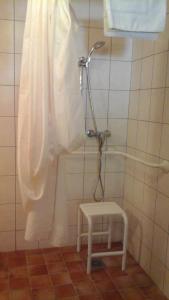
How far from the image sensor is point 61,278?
79.5 inches

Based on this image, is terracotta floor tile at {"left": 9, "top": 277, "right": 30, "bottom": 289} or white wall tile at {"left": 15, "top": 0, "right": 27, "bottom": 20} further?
white wall tile at {"left": 15, "top": 0, "right": 27, "bottom": 20}

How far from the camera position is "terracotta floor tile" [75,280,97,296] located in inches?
74.1

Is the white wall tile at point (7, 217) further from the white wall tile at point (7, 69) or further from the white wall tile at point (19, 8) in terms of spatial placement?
the white wall tile at point (19, 8)

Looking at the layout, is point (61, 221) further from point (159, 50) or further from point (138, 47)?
point (138, 47)

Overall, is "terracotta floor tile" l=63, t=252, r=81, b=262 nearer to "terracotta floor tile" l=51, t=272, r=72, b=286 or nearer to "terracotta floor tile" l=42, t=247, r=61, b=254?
"terracotta floor tile" l=42, t=247, r=61, b=254

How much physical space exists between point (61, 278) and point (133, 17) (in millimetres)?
1700

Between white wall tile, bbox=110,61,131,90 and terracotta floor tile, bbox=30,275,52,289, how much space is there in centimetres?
150

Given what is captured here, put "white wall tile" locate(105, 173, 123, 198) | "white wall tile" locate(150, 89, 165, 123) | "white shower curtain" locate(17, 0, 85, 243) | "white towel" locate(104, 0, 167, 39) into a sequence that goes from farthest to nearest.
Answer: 1. "white wall tile" locate(105, 173, 123, 198)
2. "white wall tile" locate(150, 89, 165, 123)
3. "white shower curtain" locate(17, 0, 85, 243)
4. "white towel" locate(104, 0, 167, 39)

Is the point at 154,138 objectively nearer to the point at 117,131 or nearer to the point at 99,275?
the point at 117,131

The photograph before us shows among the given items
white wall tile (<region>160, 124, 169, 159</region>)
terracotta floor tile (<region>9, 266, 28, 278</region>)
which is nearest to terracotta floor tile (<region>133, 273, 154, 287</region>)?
terracotta floor tile (<region>9, 266, 28, 278</region>)

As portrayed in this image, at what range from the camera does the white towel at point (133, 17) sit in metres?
1.33

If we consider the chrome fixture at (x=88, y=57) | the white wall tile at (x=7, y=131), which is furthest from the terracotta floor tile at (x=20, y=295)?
the chrome fixture at (x=88, y=57)

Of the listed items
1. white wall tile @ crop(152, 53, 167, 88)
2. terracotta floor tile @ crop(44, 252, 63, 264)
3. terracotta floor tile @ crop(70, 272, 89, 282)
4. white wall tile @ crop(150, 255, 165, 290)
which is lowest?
terracotta floor tile @ crop(70, 272, 89, 282)

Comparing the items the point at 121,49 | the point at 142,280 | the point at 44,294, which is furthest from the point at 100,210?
the point at 121,49
